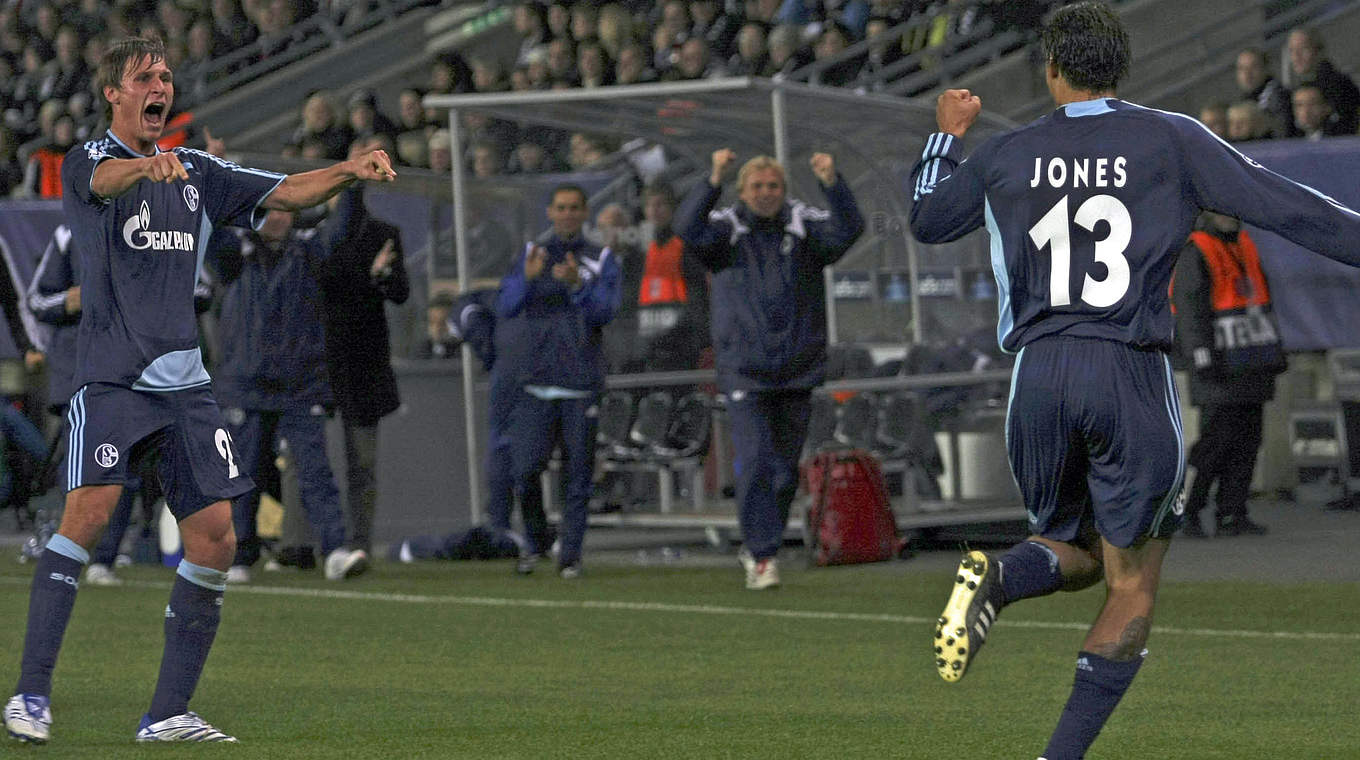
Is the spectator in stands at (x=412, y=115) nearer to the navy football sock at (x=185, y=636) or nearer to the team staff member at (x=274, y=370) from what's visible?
the team staff member at (x=274, y=370)

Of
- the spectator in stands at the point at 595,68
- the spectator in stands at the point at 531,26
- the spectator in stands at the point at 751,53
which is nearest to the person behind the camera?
the spectator in stands at the point at 751,53

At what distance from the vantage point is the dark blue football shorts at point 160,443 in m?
6.15

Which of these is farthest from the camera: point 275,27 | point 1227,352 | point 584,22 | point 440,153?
point 275,27

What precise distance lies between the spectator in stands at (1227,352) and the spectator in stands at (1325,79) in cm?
229

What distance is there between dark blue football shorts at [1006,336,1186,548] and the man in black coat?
24.7 ft

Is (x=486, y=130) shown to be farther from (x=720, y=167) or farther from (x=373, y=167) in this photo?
(x=373, y=167)

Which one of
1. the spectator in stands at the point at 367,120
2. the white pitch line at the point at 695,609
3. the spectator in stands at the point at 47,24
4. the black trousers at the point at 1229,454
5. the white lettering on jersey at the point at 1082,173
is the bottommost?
the white pitch line at the point at 695,609

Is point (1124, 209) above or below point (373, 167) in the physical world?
below

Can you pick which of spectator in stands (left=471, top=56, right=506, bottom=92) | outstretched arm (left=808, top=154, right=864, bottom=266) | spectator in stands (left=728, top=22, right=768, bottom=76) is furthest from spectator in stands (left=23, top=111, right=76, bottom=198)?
outstretched arm (left=808, top=154, right=864, bottom=266)

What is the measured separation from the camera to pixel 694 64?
1895cm

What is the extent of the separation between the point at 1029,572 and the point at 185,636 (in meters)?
2.49

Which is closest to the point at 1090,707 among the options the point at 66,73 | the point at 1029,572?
the point at 1029,572

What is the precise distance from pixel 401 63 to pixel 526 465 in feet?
47.9

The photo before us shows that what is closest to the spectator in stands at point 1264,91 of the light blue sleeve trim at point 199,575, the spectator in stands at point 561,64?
the spectator in stands at point 561,64
